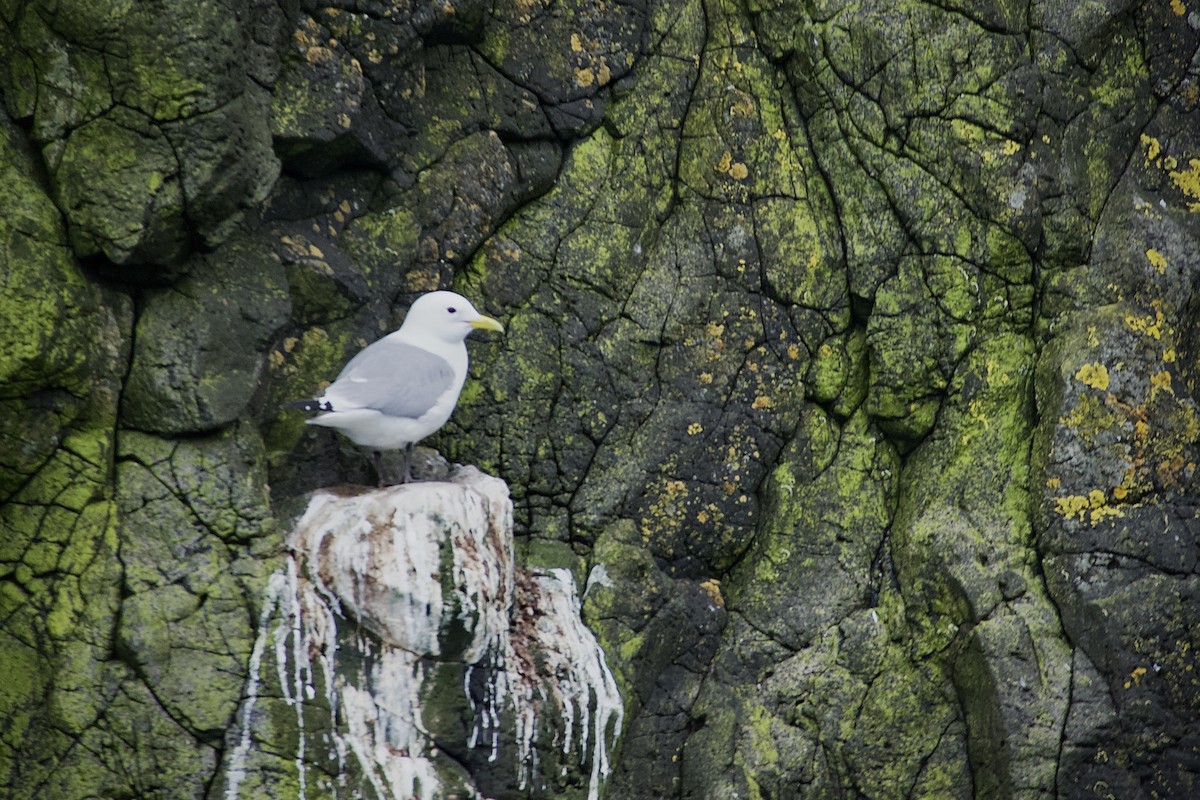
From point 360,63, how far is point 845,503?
9.41 feet

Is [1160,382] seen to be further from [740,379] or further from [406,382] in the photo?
[406,382]

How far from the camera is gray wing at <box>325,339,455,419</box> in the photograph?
188 inches

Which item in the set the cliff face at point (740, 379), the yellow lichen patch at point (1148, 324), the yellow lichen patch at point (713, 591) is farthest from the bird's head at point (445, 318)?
the yellow lichen patch at point (1148, 324)

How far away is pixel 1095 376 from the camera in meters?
5.66

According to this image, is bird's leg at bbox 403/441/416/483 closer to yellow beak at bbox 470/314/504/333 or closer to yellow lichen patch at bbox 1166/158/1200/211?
yellow beak at bbox 470/314/504/333

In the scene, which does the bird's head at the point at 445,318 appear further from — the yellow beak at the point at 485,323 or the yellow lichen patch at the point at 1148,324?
the yellow lichen patch at the point at 1148,324

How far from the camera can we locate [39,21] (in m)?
4.39

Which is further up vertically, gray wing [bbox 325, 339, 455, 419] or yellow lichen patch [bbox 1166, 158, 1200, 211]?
yellow lichen patch [bbox 1166, 158, 1200, 211]

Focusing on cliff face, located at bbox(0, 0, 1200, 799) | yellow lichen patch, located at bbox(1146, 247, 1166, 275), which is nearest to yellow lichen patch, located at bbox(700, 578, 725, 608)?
cliff face, located at bbox(0, 0, 1200, 799)

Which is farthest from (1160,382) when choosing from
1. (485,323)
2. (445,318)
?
(445,318)

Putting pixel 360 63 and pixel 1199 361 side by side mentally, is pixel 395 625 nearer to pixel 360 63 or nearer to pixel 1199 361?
pixel 360 63

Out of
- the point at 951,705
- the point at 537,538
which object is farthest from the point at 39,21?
the point at 951,705

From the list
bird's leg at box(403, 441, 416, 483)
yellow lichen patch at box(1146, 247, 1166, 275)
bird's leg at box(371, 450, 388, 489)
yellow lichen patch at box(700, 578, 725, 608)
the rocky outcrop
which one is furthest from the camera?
yellow lichen patch at box(700, 578, 725, 608)

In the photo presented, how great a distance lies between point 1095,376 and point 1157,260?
25.3 inches
